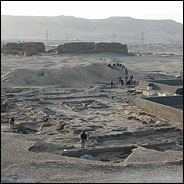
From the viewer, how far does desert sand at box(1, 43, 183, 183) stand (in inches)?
284

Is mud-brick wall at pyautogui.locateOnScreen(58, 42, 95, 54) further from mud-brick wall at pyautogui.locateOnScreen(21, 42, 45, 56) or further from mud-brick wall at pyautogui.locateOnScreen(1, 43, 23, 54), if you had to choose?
mud-brick wall at pyautogui.locateOnScreen(1, 43, 23, 54)

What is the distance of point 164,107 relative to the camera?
13.1 metres

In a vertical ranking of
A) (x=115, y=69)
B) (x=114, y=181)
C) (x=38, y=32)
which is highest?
(x=38, y=32)

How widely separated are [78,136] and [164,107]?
12.0ft

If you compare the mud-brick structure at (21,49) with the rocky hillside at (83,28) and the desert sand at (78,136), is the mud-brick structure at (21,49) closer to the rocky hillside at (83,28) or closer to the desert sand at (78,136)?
the desert sand at (78,136)

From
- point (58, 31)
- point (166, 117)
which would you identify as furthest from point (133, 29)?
point (166, 117)

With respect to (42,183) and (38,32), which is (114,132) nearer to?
(42,183)

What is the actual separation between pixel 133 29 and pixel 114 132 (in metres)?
153

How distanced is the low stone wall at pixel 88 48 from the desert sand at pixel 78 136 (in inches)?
731

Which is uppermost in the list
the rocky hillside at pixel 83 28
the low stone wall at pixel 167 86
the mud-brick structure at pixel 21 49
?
the rocky hillside at pixel 83 28

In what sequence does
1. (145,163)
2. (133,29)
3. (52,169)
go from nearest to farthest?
(52,169), (145,163), (133,29)

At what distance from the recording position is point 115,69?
27.3 m

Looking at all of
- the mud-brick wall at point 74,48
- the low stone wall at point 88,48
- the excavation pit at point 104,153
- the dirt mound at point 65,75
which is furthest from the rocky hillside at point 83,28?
the excavation pit at point 104,153

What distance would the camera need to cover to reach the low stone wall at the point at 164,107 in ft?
41.1
